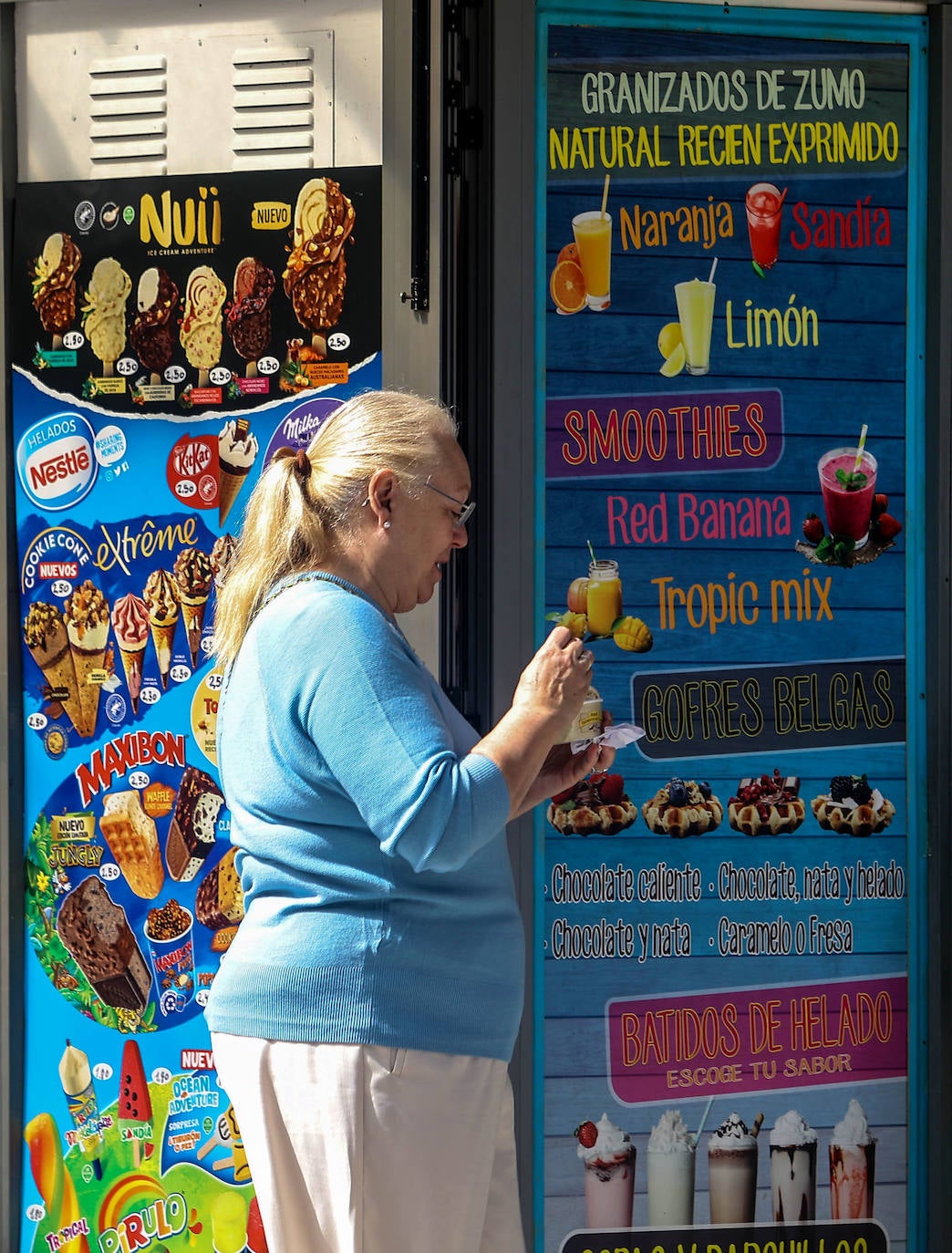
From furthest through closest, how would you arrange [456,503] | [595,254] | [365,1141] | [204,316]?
1. [204,316]
2. [595,254]
3. [456,503]
4. [365,1141]

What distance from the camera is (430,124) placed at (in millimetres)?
2861

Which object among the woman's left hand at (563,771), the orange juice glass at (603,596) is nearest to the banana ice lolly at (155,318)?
the orange juice glass at (603,596)

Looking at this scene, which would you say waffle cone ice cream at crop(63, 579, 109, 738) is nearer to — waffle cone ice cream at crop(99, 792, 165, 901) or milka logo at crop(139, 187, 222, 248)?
waffle cone ice cream at crop(99, 792, 165, 901)

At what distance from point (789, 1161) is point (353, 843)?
190cm

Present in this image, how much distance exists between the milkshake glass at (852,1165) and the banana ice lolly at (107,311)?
263 centimetres

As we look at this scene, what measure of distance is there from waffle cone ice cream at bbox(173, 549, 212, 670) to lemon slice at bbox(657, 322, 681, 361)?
1.25 m

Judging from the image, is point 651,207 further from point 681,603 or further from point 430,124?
point 681,603

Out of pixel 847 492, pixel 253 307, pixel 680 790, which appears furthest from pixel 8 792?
pixel 847 492

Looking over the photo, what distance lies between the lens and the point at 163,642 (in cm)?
308

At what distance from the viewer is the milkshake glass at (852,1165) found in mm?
2994

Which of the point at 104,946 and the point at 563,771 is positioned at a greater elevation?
the point at 563,771

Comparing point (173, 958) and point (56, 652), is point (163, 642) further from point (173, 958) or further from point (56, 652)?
point (173, 958)

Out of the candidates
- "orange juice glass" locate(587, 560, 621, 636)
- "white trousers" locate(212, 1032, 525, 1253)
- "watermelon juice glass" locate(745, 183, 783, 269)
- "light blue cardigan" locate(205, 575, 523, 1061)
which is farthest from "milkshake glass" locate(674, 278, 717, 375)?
"white trousers" locate(212, 1032, 525, 1253)

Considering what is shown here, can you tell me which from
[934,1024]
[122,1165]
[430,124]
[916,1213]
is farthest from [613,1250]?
[430,124]
